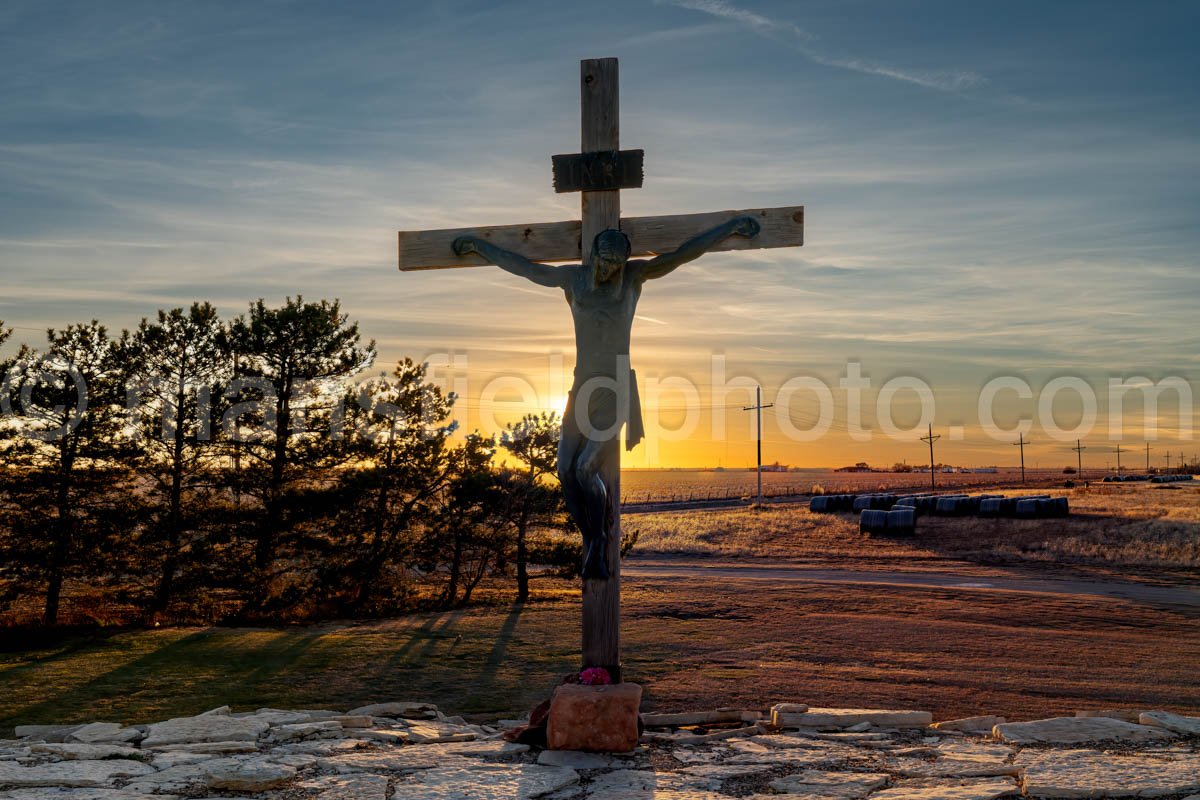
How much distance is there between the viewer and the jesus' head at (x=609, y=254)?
5738mm

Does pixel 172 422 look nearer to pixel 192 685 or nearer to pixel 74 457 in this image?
pixel 74 457

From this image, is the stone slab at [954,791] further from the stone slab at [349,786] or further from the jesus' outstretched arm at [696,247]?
the jesus' outstretched arm at [696,247]

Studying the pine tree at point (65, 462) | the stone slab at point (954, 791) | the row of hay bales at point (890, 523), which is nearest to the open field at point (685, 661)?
the stone slab at point (954, 791)

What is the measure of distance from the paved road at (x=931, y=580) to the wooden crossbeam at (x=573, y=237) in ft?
47.2

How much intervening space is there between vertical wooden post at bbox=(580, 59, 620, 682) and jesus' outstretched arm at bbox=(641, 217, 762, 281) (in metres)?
0.42

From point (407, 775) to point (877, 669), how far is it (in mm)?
6540

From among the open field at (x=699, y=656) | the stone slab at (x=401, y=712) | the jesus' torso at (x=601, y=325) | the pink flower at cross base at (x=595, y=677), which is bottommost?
the open field at (x=699, y=656)

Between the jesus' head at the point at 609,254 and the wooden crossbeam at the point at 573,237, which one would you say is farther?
the wooden crossbeam at the point at 573,237

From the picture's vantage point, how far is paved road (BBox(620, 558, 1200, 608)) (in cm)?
1828

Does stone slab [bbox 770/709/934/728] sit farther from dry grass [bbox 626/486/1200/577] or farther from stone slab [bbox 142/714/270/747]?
dry grass [bbox 626/486/1200/577]

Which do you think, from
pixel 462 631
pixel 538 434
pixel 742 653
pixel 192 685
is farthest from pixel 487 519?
pixel 192 685

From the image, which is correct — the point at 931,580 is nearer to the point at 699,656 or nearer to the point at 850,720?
the point at 699,656

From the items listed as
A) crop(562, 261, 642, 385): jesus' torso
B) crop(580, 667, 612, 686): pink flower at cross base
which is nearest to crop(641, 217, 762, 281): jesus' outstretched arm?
crop(562, 261, 642, 385): jesus' torso

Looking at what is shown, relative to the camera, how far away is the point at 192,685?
9.12 meters
